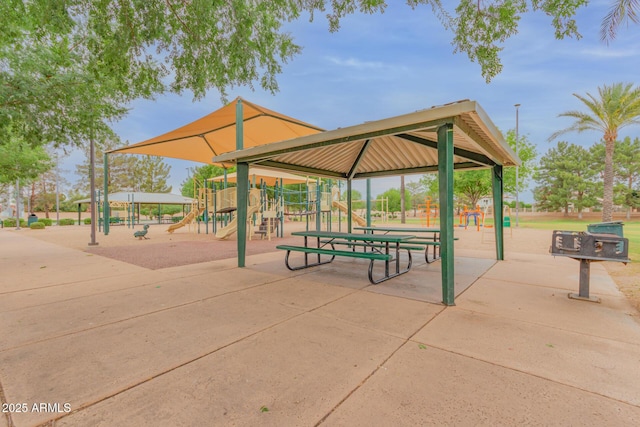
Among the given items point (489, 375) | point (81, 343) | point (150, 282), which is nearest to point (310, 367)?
point (489, 375)

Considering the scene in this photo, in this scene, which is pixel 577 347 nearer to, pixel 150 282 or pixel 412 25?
pixel 150 282

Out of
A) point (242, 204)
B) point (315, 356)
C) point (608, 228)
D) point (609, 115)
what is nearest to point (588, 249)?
point (608, 228)

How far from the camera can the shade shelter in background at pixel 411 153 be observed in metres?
3.63

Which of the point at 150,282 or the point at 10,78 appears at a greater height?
the point at 10,78

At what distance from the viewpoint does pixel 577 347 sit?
249cm

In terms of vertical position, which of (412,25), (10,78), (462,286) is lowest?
(462,286)

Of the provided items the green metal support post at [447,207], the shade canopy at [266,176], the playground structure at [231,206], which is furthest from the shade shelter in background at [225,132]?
the green metal support post at [447,207]

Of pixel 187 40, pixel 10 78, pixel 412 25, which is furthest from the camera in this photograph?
pixel 10 78

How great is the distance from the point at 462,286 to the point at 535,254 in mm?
4815

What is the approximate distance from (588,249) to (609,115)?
21.7 m

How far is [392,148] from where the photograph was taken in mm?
7023

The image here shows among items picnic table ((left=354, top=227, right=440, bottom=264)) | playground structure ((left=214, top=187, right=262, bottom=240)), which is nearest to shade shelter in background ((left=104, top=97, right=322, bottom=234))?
playground structure ((left=214, top=187, right=262, bottom=240))

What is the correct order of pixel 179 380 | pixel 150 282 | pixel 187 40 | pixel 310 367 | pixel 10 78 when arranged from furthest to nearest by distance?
pixel 10 78, pixel 187 40, pixel 150 282, pixel 310 367, pixel 179 380

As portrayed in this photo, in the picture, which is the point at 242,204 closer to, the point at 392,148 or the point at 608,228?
the point at 392,148
